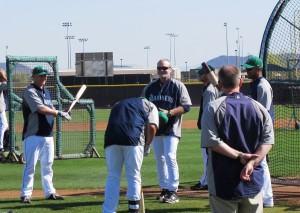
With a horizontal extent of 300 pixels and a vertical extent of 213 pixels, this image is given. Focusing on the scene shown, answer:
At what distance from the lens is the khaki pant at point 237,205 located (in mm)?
5770

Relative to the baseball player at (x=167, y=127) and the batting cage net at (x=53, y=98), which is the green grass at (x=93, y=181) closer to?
the baseball player at (x=167, y=127)

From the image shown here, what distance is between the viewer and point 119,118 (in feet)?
26.9

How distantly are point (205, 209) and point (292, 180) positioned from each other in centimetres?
290

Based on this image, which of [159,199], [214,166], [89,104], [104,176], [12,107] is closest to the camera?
[214,166]

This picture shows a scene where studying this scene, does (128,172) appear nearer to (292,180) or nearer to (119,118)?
(119,118)

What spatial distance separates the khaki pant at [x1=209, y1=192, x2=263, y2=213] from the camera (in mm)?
5770

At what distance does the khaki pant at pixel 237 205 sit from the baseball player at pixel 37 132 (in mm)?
4849

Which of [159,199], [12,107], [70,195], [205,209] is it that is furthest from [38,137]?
[12,107]

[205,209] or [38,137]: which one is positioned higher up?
[38,137]

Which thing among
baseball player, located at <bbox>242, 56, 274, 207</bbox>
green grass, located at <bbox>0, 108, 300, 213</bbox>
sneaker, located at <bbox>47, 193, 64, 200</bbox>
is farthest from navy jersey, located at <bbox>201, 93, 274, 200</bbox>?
sneaker, located at <bbox>47, 193, 64, 200</bbox>

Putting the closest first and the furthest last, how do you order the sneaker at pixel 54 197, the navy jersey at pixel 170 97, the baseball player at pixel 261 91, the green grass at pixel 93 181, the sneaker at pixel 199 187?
the baseball player at pixel 261 91
the green grass at pixel 93 181
the navy jersey at pixel 170 97
the sneaker at pixel 54 197
the sneaker at pixel 199 187

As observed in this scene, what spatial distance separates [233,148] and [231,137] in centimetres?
10

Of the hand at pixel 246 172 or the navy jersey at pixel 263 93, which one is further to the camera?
the navy jersey at pixel 263 93

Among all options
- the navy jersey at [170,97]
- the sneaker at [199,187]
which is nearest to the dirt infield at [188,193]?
the sneaker at [199,187]
